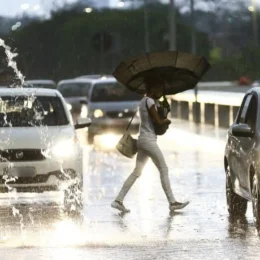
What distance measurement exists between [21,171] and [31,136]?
0.60 metres

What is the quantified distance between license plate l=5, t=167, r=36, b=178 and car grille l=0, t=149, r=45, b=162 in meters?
0.14

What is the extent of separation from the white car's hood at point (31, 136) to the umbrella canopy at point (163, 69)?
116 centimetres

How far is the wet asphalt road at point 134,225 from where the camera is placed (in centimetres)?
1351

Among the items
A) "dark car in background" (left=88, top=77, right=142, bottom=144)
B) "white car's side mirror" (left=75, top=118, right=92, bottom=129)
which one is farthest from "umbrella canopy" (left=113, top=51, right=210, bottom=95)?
"dark car in background" (left=88, top=77, right=142, bottom=144)

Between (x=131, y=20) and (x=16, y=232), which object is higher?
(x=16, y=232)

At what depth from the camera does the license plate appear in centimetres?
1841

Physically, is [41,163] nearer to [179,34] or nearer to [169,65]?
[169,65]

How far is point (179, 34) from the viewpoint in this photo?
11838 cm

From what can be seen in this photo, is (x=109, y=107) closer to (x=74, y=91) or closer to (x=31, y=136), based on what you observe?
(x=74, y=91)

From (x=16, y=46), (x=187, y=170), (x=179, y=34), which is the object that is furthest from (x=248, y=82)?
(x=187, y=170)

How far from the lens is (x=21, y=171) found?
728 inches

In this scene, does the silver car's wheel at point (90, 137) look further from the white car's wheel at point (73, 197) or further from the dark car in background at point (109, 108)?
the white car's wheel at point (73, 197)

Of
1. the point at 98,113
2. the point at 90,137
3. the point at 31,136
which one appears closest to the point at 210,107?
the point at 98,113

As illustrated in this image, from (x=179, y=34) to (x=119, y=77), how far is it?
10018 cm
